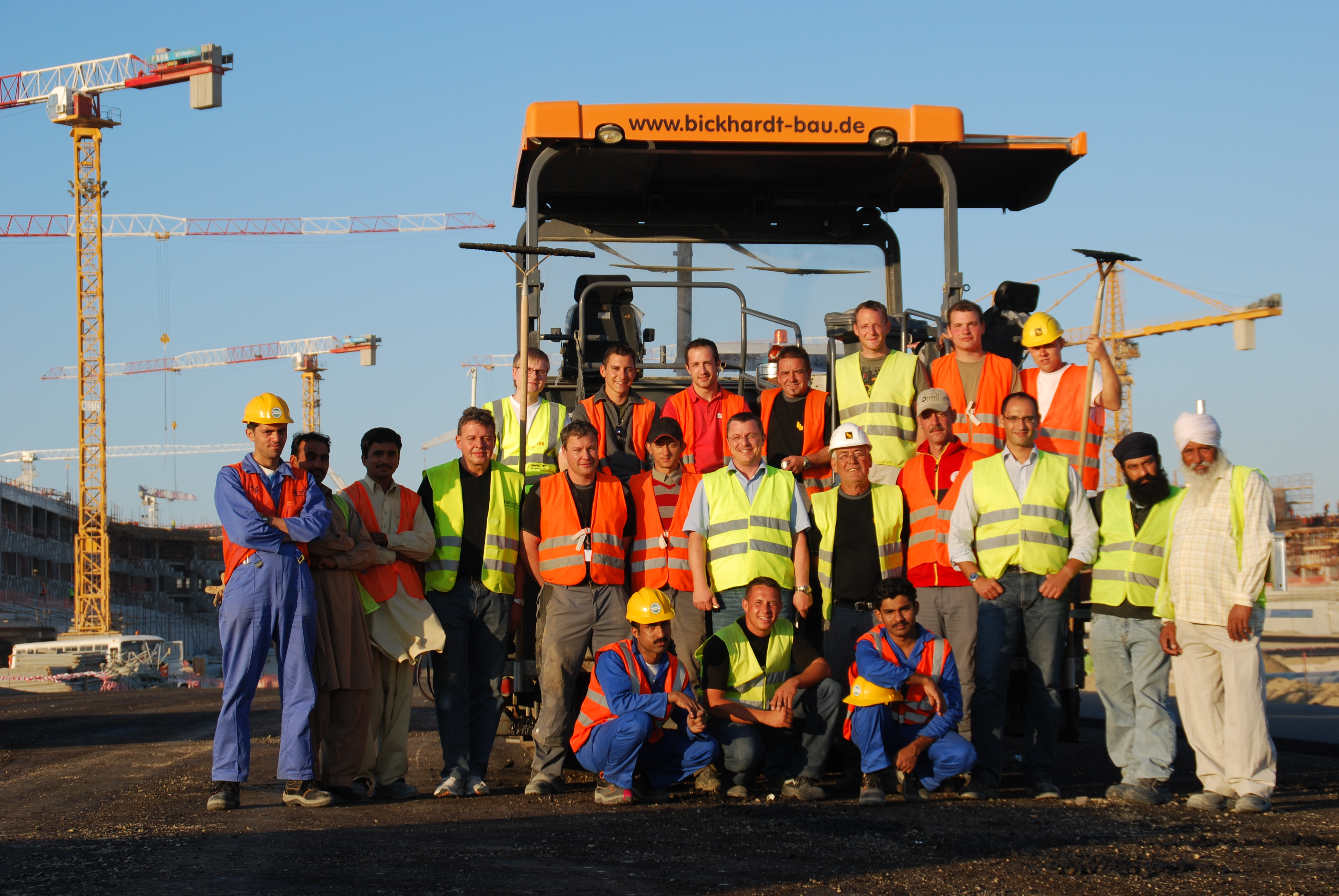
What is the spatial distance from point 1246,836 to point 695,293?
537cm

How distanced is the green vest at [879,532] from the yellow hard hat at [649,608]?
90cm

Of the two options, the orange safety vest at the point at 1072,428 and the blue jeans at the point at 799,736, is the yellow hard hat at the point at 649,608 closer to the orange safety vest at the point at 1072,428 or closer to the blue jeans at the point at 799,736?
the blue jeans at the point at 799,736

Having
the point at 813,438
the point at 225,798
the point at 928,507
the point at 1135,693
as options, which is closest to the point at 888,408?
the point at 813,438

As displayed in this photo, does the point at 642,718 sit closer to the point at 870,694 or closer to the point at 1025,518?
the point at 870,694

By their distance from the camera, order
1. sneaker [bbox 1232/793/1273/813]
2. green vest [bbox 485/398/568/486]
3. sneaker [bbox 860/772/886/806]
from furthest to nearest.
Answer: green vest [bbox 485/398/568/486]
sneaker [bbox 860/772/886/806]
sneaker [bbox 1232/793/1273/813]

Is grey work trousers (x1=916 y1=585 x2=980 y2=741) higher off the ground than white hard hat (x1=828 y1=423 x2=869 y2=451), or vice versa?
white hard hat (x1=828 y1=423 x2=869 y2=451)

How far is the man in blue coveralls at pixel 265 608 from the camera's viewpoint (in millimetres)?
6680

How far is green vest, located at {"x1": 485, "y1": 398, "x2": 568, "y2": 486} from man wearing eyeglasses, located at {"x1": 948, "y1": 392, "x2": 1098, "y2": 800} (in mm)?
2755

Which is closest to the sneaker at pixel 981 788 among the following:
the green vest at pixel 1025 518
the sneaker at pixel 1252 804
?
the green vest at pixel 1025 518

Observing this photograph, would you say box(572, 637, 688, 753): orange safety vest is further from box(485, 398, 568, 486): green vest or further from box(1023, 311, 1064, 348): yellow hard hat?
box(1023, 311, 1064, 348): yellow hard hat

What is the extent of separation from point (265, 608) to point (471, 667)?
1.23 meters

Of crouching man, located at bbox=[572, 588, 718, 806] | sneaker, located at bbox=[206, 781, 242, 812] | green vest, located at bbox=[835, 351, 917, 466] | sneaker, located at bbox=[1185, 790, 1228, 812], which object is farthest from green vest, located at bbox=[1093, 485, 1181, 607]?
sneaker, located at bbox=[206, 781, 242, 812]

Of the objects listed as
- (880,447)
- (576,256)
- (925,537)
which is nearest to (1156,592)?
(925,537)

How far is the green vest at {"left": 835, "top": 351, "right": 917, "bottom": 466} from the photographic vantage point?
25.0 feet
